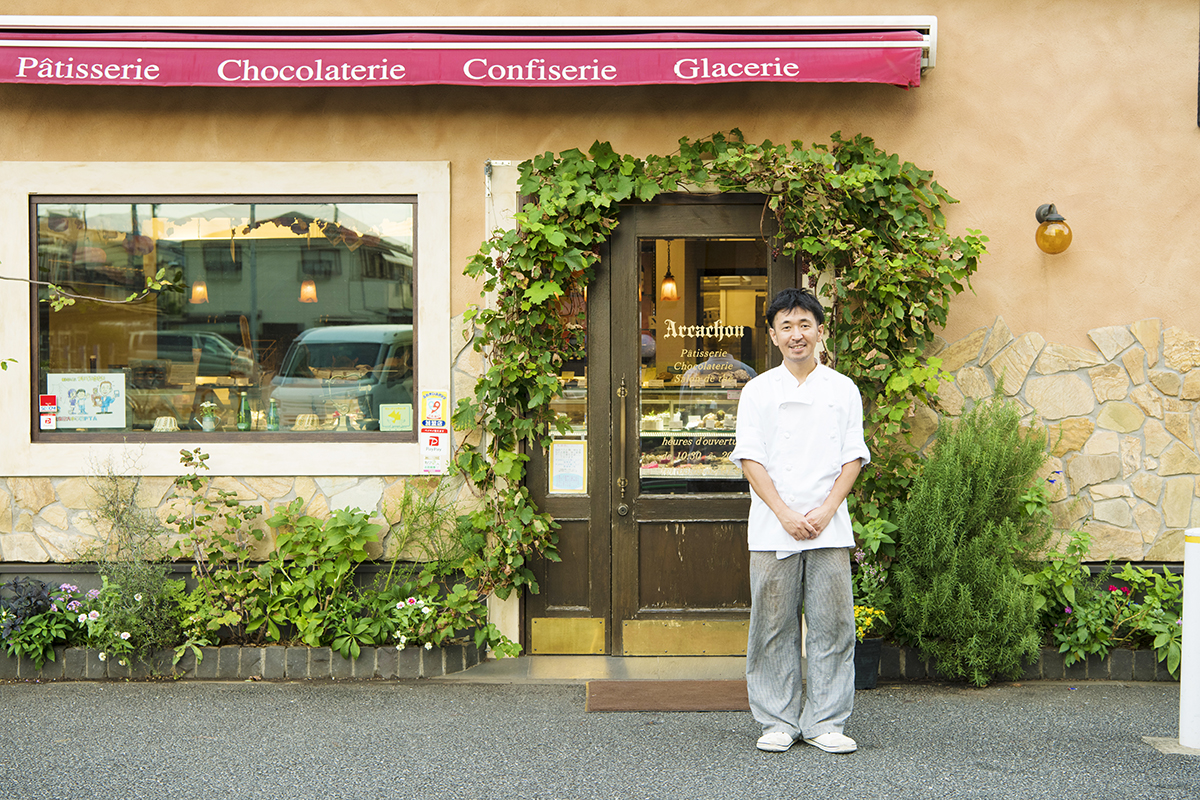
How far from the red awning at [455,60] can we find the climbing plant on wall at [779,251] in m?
0.41

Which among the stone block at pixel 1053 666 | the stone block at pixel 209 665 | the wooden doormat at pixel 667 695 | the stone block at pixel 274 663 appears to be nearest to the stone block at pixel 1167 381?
the stone block at pixel 1053 666

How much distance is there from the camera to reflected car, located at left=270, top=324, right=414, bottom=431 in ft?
18.8

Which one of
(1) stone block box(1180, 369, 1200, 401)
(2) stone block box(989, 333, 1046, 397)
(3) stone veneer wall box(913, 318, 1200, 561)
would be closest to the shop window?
(3) stone veneer wall box(913, 318, 1200, 561)

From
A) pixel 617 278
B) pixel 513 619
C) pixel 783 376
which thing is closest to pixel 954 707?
pixel 783 376

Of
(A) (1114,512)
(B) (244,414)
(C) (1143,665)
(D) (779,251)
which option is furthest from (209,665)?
(A) (1114,512)

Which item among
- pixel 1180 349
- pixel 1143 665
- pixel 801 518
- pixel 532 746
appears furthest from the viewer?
pixel 1180 349

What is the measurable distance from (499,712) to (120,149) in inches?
151

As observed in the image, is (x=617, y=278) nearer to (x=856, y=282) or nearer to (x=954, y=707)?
(x=856, y=282)

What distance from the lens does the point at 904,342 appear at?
5336 millimetres

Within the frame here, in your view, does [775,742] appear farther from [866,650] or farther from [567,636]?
[567,636]

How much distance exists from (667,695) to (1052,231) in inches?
131

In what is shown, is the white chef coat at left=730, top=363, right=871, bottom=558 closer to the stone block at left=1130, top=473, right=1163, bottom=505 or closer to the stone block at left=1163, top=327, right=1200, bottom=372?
the stone block at left=1130, top=473, right=1163, bottom=505

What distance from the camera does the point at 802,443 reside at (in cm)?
411

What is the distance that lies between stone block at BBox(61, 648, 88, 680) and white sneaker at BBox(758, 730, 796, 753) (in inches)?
143
